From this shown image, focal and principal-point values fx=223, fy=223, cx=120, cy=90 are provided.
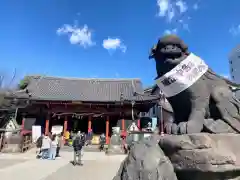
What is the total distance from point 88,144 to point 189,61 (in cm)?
1704

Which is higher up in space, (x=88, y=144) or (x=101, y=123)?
(x=101, y=123)

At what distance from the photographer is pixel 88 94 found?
875 inches

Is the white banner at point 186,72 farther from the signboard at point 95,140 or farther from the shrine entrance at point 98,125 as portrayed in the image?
the shrine entrance at point 98,125

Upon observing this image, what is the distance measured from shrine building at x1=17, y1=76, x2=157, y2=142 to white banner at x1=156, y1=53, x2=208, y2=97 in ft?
48.4

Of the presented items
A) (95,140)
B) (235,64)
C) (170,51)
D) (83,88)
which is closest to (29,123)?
(95,140)

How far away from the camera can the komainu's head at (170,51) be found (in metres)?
3.42

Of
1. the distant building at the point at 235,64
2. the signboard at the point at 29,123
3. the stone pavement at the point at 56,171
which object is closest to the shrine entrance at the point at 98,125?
the signboard at the point at 29,123

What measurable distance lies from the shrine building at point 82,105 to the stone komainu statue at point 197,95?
575 inches

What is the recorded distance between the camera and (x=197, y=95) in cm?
339

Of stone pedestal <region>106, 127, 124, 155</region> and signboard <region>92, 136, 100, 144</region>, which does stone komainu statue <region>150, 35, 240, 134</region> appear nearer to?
stone pedestal <region>106, 127, 124, 155</region>

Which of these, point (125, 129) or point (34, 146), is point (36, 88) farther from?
point (125, 129)

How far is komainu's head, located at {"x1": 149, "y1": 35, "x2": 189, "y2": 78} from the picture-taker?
342 centimetres

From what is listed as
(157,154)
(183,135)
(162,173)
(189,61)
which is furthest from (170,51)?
(162,173)

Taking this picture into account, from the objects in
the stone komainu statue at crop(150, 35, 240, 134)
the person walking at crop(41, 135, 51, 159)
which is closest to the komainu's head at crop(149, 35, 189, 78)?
the stone komainu statue at crop(150, 35, 240, 134)
